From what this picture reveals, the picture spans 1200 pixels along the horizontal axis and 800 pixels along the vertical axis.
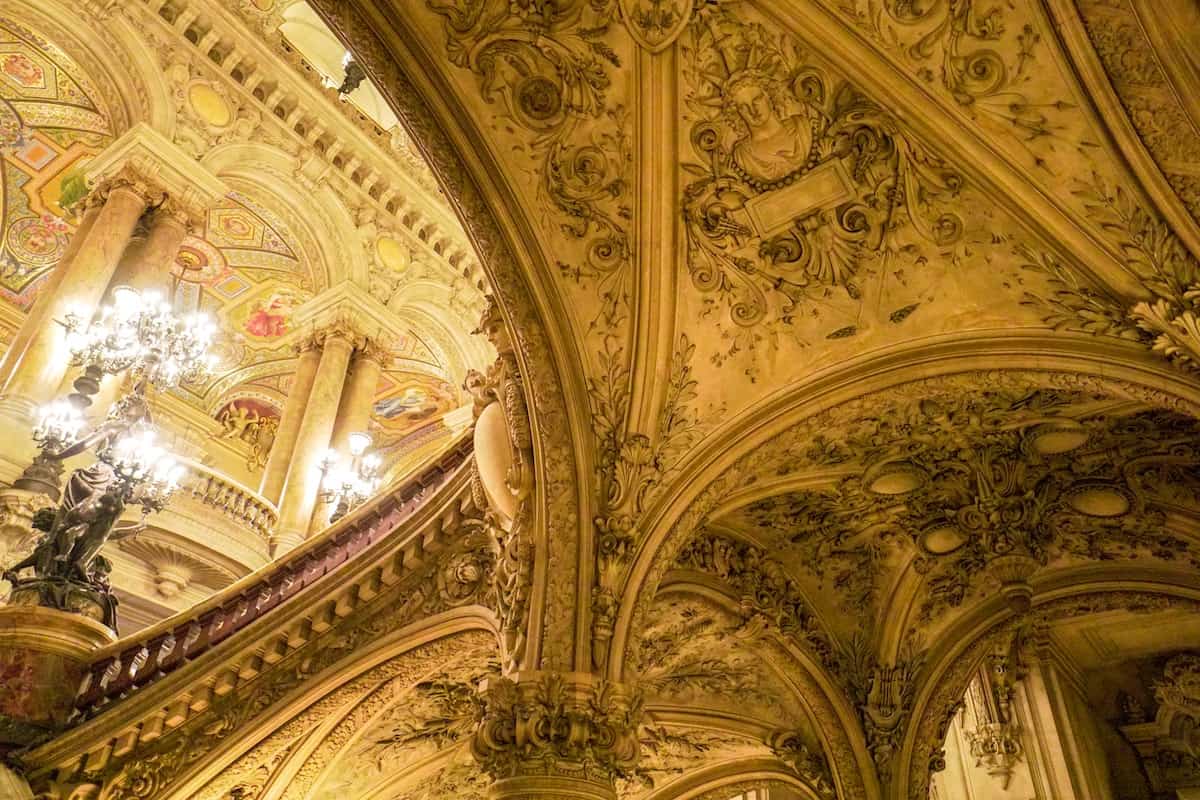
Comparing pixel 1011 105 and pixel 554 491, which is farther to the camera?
pixel 554 491

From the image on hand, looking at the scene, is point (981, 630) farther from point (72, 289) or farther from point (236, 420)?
point (236, 420)

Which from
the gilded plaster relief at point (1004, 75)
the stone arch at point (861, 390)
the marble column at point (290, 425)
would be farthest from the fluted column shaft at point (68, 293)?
the gilded plaster relief at point (1004, 75)

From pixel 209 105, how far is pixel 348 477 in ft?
18.6

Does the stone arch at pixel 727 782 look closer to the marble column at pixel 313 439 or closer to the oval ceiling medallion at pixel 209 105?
the marble column at pixel 313 439

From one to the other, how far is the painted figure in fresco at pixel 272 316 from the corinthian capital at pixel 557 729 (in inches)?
565

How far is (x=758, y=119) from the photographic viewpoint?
5035mm

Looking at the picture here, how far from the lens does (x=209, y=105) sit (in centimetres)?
1274

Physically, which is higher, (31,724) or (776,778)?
(776,778)

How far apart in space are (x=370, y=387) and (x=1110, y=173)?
448 inches

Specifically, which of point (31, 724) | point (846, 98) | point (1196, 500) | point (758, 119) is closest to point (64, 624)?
point (31, 724)

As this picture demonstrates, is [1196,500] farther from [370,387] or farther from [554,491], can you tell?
[370,387]

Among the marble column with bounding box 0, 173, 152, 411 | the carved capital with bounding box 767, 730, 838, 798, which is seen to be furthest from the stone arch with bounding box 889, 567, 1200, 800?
the marble column with bounding box 0, 173, 152, 411

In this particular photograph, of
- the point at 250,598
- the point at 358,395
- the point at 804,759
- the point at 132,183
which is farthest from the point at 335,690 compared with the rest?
the point at 132,183

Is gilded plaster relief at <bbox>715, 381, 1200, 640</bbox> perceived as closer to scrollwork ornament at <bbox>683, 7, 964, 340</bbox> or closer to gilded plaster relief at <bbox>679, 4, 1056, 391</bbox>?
gilded plaster relief at <bbox>679, 4, 1056, 391</bbox>
